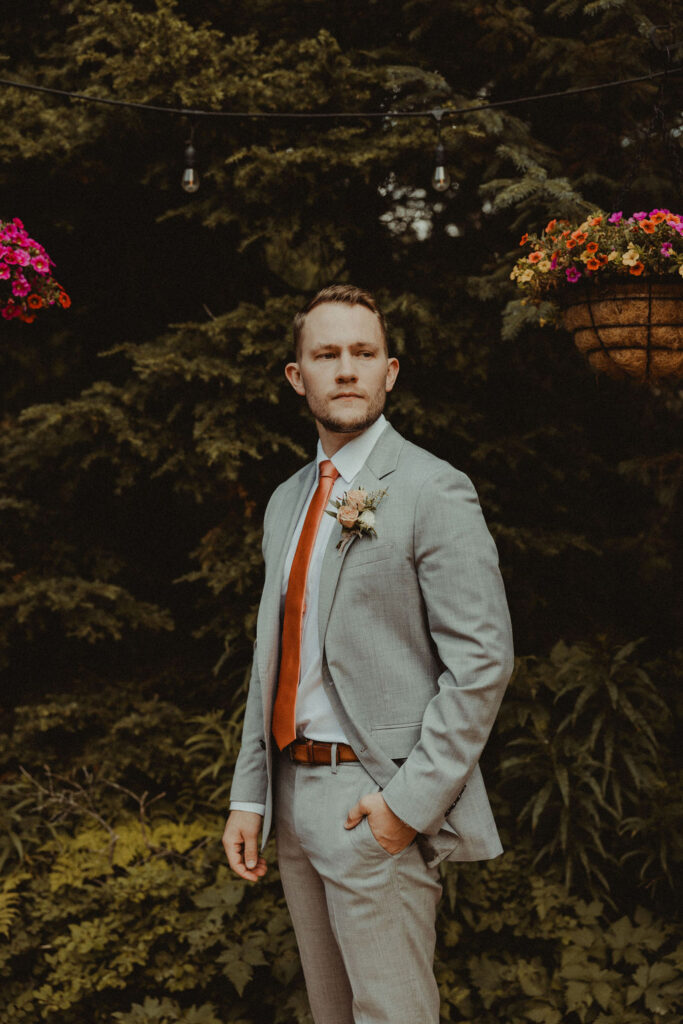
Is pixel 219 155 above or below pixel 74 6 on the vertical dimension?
below

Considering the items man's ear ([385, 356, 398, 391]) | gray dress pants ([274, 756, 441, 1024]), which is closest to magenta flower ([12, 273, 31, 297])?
man's ear ([385, 356, 398, 391])

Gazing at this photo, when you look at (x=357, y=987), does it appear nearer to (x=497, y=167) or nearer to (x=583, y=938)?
(x=583, y=938)

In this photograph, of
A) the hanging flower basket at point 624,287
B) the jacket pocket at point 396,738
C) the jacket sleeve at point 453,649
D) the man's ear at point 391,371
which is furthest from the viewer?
the hanging flower basket at point 624,287

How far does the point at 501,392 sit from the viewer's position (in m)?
4.44

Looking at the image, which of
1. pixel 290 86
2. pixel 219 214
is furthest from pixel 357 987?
pixel 290 86

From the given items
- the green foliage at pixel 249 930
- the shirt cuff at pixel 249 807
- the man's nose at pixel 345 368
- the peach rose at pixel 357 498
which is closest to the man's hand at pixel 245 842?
the shirt cuff at pixel 249 807

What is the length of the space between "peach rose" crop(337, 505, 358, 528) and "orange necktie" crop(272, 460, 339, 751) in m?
0.18

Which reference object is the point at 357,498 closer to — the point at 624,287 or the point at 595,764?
the point at 624,287

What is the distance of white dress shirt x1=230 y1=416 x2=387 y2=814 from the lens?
2020 millimetres

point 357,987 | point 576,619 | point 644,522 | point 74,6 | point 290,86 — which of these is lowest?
point 357,987

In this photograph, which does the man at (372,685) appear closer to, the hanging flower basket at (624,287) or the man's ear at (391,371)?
the man's ear at (391,371)

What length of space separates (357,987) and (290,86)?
3.77 metres

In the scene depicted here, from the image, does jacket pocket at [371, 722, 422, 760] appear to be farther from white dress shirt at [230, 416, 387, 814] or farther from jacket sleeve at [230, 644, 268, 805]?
jacket sleeve at [230, 644, 268, 805]

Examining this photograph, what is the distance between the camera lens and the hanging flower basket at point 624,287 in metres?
2.70
